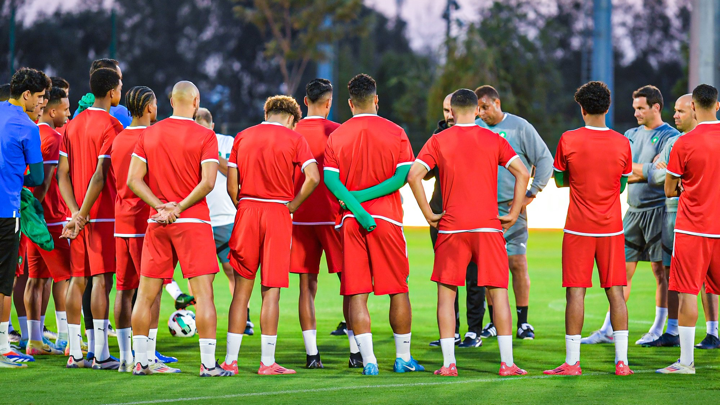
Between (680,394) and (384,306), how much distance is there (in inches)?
237

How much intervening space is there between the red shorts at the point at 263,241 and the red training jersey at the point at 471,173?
1333 millimetres

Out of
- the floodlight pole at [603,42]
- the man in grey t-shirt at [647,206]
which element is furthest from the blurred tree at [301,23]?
the man in grey t-shirt at [647,206]

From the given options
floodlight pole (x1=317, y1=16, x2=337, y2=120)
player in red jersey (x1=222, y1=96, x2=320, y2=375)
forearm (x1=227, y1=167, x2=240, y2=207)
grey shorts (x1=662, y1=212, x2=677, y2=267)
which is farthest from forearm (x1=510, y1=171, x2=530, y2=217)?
floodlight pole (x1=317, y1=16, x2=337, y2=120)

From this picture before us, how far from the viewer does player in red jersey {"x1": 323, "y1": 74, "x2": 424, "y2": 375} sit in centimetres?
754

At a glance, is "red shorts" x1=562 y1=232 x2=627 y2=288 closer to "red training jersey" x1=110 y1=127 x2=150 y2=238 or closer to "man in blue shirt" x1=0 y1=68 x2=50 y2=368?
"red training jersey" x1=110 y1=127 x2=150 y2=238

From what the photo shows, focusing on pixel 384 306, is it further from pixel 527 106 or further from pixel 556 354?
pixel 527 106

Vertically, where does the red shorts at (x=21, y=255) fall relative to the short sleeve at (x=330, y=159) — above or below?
below

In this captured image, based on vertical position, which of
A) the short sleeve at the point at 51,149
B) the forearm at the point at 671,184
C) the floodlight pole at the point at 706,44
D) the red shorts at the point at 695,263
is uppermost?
the floodlight pole at the point at 706,44

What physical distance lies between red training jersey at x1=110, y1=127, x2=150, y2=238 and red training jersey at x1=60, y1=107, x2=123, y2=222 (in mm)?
254

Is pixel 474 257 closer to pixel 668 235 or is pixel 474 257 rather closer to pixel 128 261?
pixel 668 235

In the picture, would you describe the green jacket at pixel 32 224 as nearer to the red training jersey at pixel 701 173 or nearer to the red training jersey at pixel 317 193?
the red training jersey at pixel 317 193

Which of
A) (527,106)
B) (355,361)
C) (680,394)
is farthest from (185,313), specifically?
(527,106)

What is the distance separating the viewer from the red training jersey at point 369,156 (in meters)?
7.54

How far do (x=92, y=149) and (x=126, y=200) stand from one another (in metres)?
0.67
